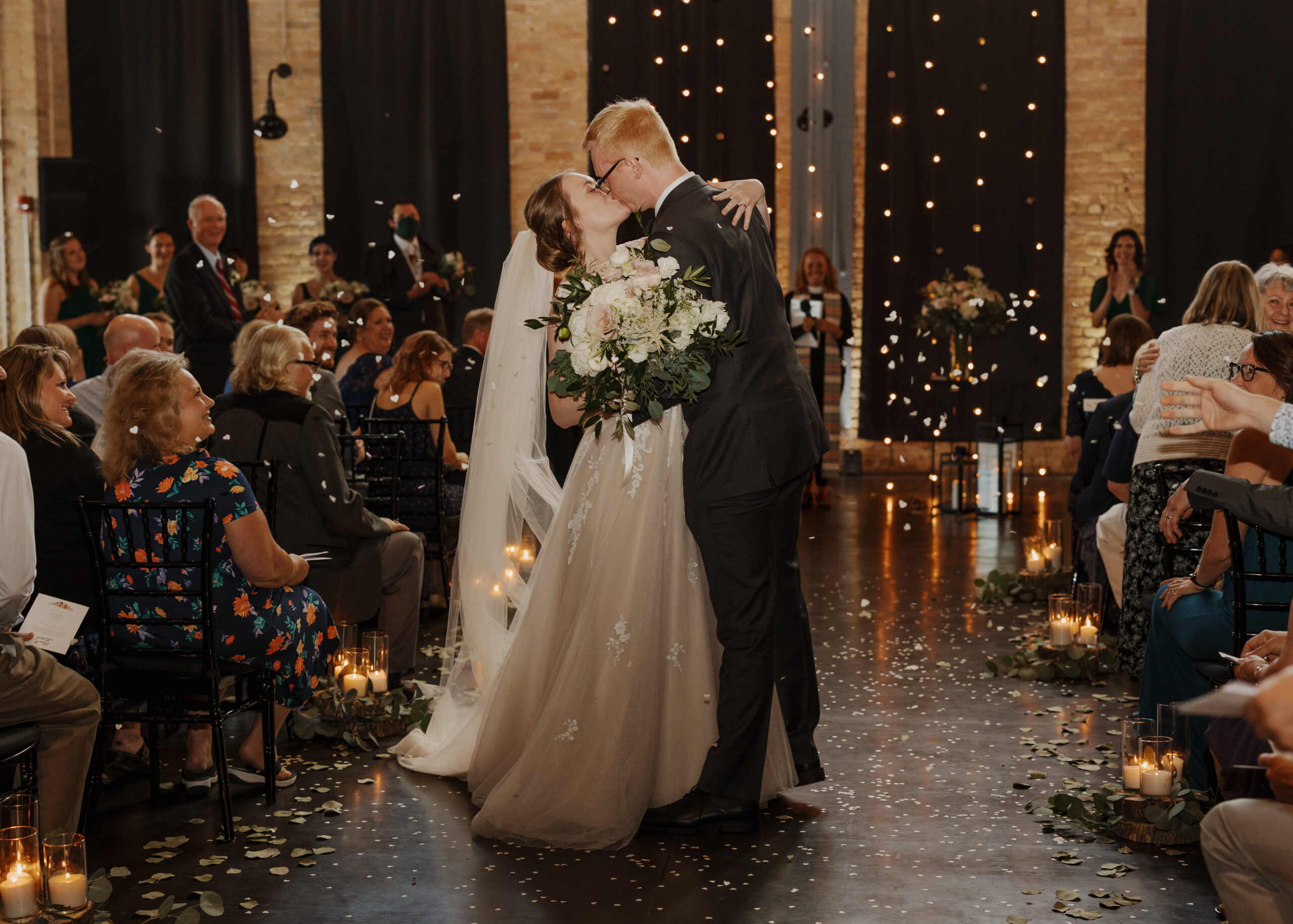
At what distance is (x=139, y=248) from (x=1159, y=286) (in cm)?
882

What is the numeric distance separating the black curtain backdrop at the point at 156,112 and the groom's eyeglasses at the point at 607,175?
884 centimetres

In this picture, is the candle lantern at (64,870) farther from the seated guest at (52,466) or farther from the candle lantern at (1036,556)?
the candle lantern at (1036,556)

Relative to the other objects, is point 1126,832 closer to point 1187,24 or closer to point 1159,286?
point 1159,286

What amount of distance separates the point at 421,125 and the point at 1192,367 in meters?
8.30

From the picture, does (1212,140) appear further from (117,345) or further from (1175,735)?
(117,345)

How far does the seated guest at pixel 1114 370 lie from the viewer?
19.9ft

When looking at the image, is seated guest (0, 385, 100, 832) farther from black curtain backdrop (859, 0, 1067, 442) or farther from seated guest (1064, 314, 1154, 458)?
black curtain backdrop (859, 0, 1067, 442)

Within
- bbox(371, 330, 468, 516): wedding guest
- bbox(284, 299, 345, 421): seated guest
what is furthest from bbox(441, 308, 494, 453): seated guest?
bbox(284, 299, 345, 421): seated guest

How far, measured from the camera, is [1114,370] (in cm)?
612

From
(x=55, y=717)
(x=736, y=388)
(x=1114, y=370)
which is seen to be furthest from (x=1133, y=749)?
(x=1114, y=370)

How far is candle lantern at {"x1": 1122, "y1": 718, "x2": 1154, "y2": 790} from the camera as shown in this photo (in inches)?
129

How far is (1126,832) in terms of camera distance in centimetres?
325

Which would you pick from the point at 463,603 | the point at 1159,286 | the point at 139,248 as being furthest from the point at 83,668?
the point at 1159,286

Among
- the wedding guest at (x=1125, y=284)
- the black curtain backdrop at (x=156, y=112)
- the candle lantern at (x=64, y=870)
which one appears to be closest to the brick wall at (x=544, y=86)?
the black curtain backdrop at (x=156, y=112)
